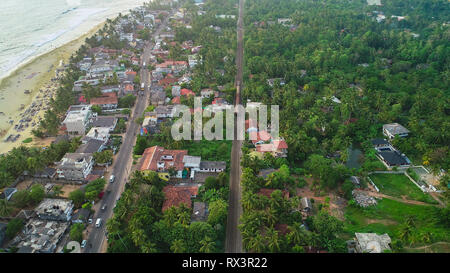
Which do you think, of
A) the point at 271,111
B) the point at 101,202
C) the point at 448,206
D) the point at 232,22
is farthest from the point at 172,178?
the point at 232,22

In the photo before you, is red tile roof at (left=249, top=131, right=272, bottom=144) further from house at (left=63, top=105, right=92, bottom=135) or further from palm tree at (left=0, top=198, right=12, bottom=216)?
palm tree at (left=0, top=198, right=12, bottom=216)

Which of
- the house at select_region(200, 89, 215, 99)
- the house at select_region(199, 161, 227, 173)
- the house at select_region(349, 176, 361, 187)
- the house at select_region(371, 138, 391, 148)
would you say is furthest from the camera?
the house at select_region(200, 89, 215, 99)

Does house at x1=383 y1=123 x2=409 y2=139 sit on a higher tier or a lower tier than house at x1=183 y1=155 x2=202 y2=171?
lower

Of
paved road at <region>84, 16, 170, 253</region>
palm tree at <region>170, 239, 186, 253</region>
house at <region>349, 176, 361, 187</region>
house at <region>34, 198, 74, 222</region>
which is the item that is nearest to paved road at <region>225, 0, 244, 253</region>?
palm tree at <region>170, 239, 186, 253</region>

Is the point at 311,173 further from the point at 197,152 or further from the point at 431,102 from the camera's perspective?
the point at 431,102

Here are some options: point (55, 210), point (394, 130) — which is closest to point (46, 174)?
point (55, 210)

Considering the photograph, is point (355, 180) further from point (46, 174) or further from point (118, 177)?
point (46, 174)

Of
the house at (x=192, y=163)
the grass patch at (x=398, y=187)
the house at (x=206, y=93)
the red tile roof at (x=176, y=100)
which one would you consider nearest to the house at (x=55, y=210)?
the house at (x=192, y=163)
